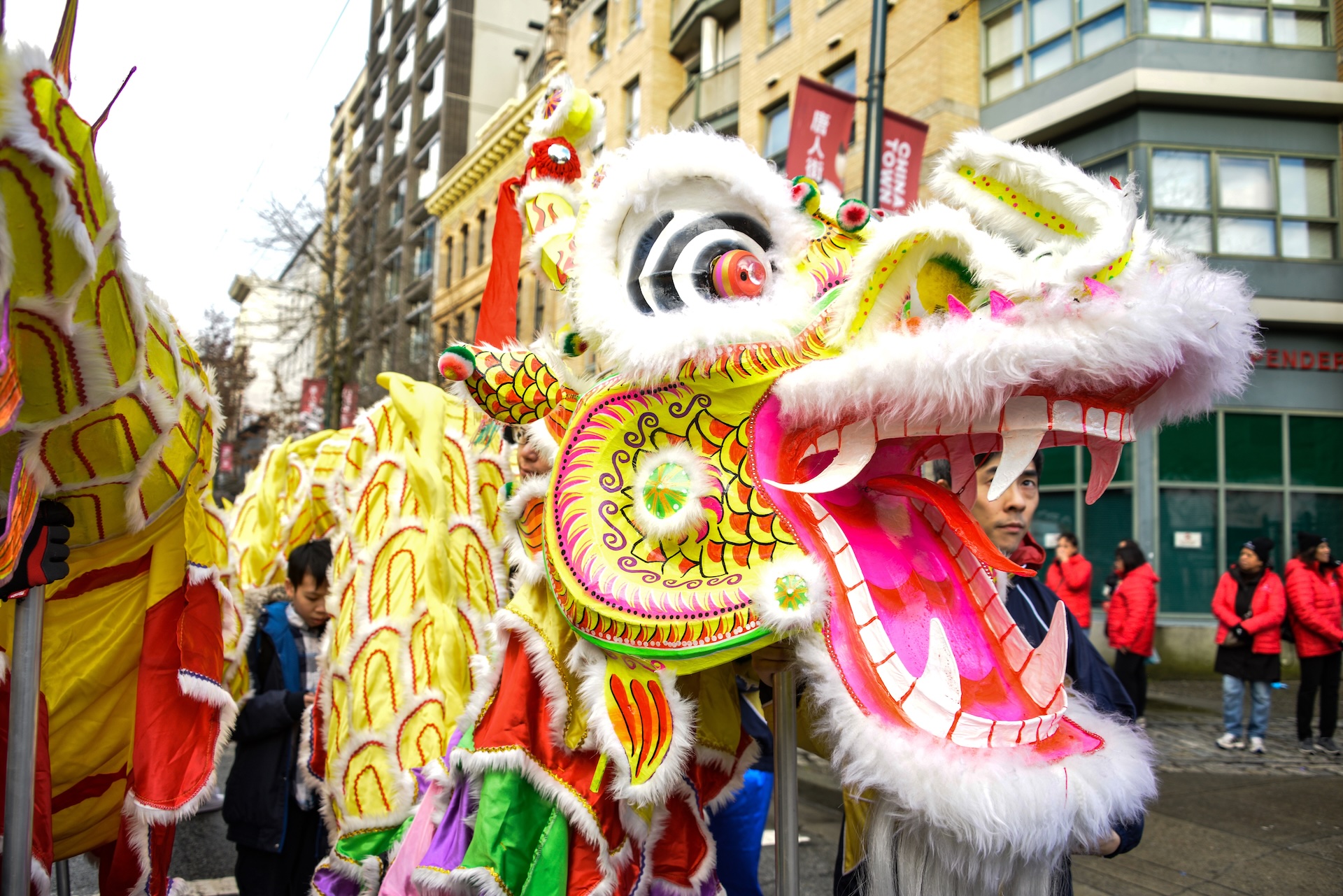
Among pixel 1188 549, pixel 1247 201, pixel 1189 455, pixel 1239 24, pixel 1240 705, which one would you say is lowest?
pixel 1240 705

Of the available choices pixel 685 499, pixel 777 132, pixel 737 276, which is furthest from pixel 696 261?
pixel 777 132

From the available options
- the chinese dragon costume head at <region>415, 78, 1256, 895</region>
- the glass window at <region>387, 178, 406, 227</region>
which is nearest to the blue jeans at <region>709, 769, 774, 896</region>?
the chinese dragon costume head at <region>415, 78, 1256, 895</region>

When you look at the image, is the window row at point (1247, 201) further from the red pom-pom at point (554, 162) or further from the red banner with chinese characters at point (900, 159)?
the red pom-pom at point (554, 162)

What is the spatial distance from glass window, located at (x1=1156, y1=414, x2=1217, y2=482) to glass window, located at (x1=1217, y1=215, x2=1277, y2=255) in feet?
6.54

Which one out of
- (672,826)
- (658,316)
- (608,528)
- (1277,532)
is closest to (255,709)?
(672,826)

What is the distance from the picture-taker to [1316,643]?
20.4ft

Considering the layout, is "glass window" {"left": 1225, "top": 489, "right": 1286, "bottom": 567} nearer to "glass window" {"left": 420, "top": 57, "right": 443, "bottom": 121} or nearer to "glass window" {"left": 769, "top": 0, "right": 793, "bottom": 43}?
"glass window" {"left": 769, "top": 0, "right": 793, "bottom": 43}

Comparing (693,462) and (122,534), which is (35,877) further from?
(693,462)

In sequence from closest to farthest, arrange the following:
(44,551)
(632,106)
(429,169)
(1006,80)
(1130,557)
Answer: (44,551) < (1130,557) < (1006,80) < (632,106) < (429,169)

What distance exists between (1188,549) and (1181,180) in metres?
4.26

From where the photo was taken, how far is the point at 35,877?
1.76m

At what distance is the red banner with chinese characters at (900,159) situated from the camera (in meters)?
7.98

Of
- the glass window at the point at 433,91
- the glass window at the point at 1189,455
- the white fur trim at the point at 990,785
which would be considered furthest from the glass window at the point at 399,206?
the white fur trim at the point at 990,785

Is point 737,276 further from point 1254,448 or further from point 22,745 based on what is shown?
point 1254,448
